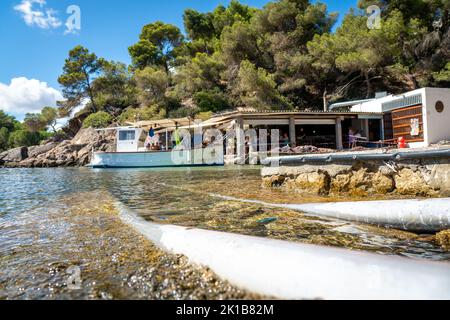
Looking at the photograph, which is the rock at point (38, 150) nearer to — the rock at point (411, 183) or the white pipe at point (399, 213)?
the white pipe at point (399, 213)

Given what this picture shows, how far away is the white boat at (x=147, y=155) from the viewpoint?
1994 centimetres

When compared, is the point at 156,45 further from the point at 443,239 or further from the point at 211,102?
the point at 443,239

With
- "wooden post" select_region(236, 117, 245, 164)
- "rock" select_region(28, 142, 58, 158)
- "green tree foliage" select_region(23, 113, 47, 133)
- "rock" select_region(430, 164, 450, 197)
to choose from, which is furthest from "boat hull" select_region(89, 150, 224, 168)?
"green tree foliage" select_region(23, 113, 47, 133)

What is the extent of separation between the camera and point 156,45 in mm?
48000

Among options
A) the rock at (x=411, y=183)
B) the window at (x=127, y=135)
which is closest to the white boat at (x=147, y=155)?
the window at (x=127, y=135)

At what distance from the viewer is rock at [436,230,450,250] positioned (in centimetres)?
290

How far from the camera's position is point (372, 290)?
1554 millimetres

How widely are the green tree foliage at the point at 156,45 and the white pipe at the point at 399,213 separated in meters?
44.9

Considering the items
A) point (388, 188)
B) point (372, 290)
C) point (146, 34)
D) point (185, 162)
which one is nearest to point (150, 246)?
point (372, 290)

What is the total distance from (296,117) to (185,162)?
27.8ft

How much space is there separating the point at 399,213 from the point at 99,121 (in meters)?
40.8

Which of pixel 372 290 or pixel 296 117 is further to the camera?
pixel 296 117

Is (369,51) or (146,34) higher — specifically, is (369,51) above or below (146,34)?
below
